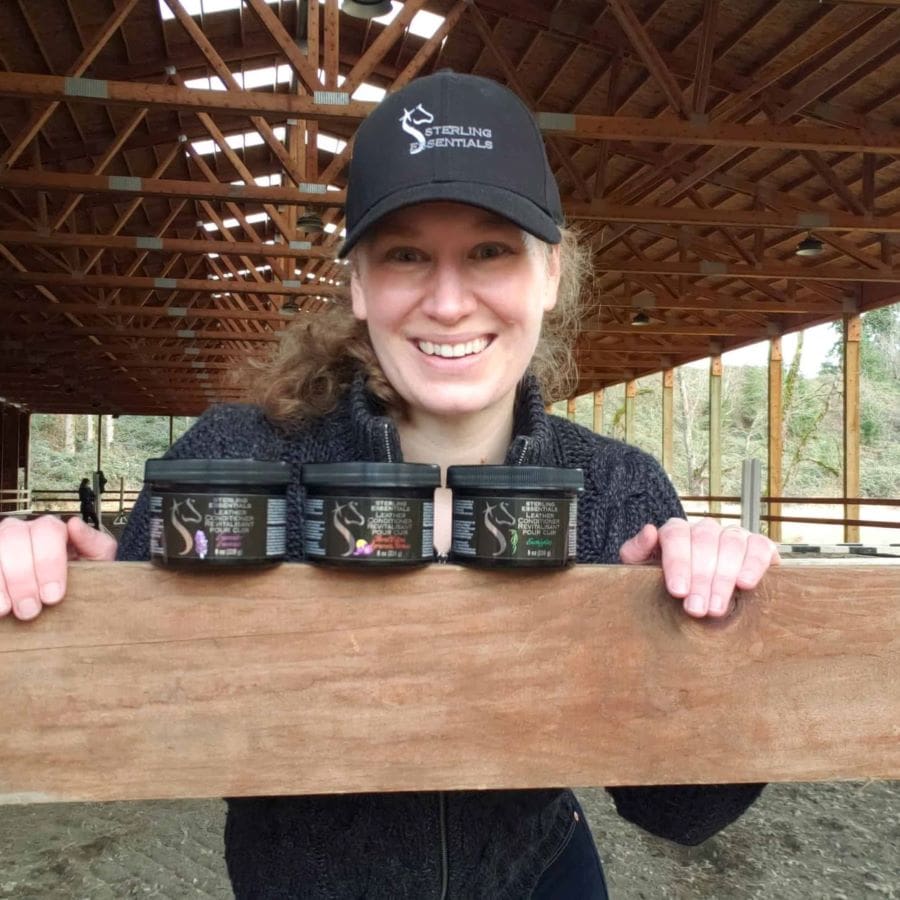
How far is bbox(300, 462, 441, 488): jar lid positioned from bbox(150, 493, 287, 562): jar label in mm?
68

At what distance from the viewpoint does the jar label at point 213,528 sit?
2.91 ft

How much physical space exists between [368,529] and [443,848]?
676mm

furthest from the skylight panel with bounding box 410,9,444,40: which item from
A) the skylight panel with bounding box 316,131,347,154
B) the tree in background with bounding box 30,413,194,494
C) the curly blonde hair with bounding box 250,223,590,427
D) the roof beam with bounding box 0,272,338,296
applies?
the tree in background with bounding box 30,413,194,494

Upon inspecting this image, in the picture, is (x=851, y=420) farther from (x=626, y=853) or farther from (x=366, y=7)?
(x=626, y=853)

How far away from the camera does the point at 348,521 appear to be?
0.90 metres

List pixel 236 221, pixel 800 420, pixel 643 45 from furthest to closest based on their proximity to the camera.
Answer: pixel 800 420 → pixel 236 221 → pixel 643 45

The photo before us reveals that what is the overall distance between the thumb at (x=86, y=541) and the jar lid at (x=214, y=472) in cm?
22

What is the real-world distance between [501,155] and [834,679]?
0.76 meters

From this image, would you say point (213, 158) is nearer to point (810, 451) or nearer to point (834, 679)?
point (834, 679)

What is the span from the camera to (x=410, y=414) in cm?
143

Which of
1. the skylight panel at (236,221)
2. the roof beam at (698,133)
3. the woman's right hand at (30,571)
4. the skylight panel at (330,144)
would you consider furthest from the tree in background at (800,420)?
the woman's right hand at (30,571)

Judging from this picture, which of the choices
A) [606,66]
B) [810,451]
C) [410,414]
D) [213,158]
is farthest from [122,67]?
[810,451]

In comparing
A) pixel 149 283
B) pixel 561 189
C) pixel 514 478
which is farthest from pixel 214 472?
pixel 149 283

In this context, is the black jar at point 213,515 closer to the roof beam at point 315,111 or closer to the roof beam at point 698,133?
the roof beam at point 315,111
